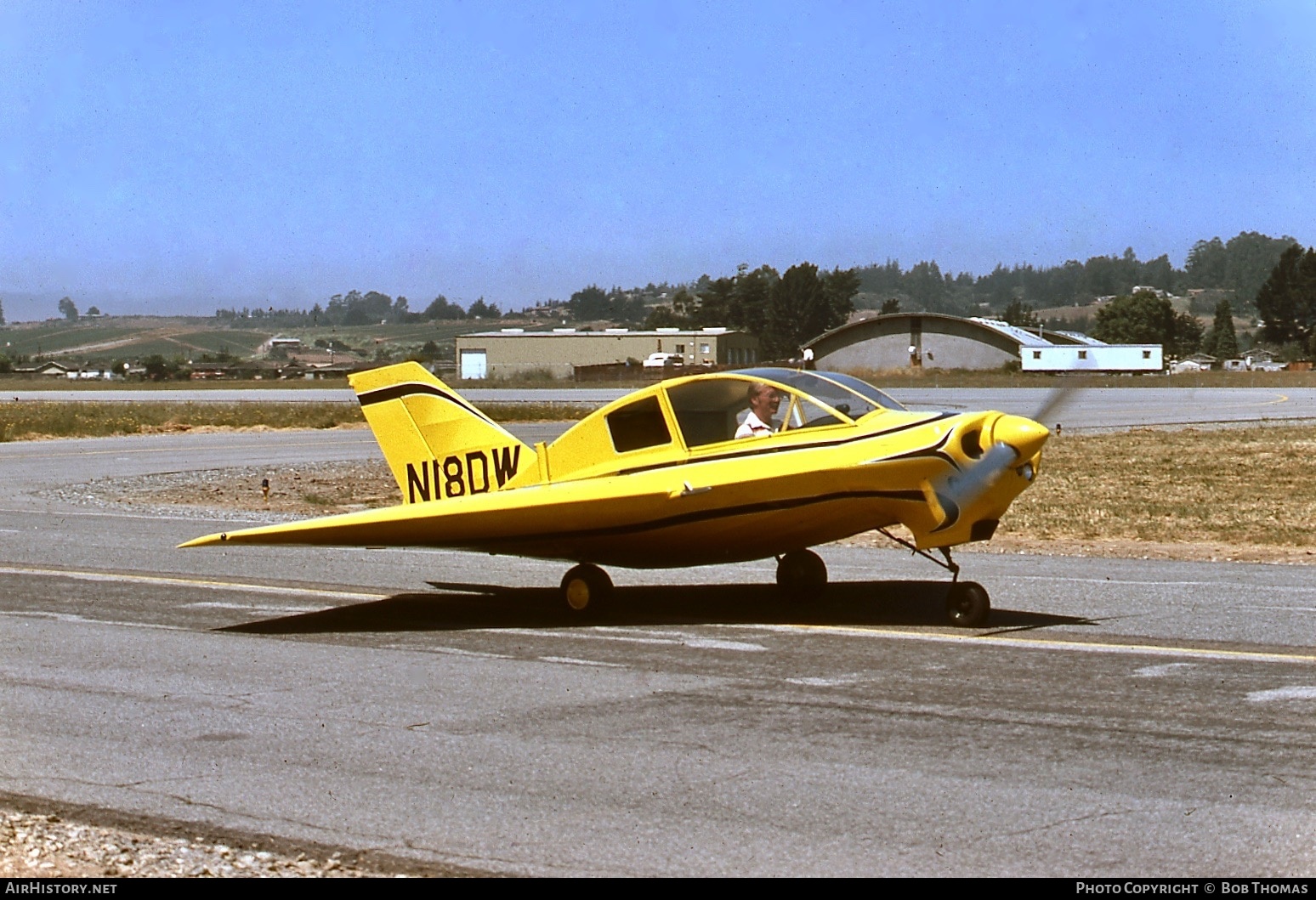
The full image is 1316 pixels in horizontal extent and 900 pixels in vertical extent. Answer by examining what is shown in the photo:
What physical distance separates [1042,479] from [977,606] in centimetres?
1707

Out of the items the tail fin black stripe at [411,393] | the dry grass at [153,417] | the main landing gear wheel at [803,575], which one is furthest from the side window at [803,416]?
the dry grass at [153,417]

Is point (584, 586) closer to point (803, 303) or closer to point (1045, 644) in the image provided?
point (1045, 644)

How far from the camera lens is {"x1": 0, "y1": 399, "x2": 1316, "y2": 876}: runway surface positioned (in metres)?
6.65

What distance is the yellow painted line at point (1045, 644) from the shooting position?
10539 millimetres

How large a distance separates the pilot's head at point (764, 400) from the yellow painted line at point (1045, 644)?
1.80 meters

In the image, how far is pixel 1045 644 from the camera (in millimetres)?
11219

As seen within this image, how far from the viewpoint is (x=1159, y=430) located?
44500mm

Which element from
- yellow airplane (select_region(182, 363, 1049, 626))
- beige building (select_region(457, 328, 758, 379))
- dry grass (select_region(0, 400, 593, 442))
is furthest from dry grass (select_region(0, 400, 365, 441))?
beige building (select_region(457, 328, 758, 379))

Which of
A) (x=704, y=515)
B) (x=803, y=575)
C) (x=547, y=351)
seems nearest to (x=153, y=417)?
(x=803, y=575)

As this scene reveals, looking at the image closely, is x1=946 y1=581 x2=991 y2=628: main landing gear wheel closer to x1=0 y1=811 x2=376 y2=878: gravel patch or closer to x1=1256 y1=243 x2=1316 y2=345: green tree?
x1=0 y1=811 x2=376 y2=878: gravel patch

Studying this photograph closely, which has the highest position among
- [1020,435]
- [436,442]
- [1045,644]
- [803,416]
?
[803,416]

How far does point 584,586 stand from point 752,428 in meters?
2.19

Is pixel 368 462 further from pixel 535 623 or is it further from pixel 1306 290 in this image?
pixel 1306 290

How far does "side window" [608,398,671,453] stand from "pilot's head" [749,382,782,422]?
85cm
